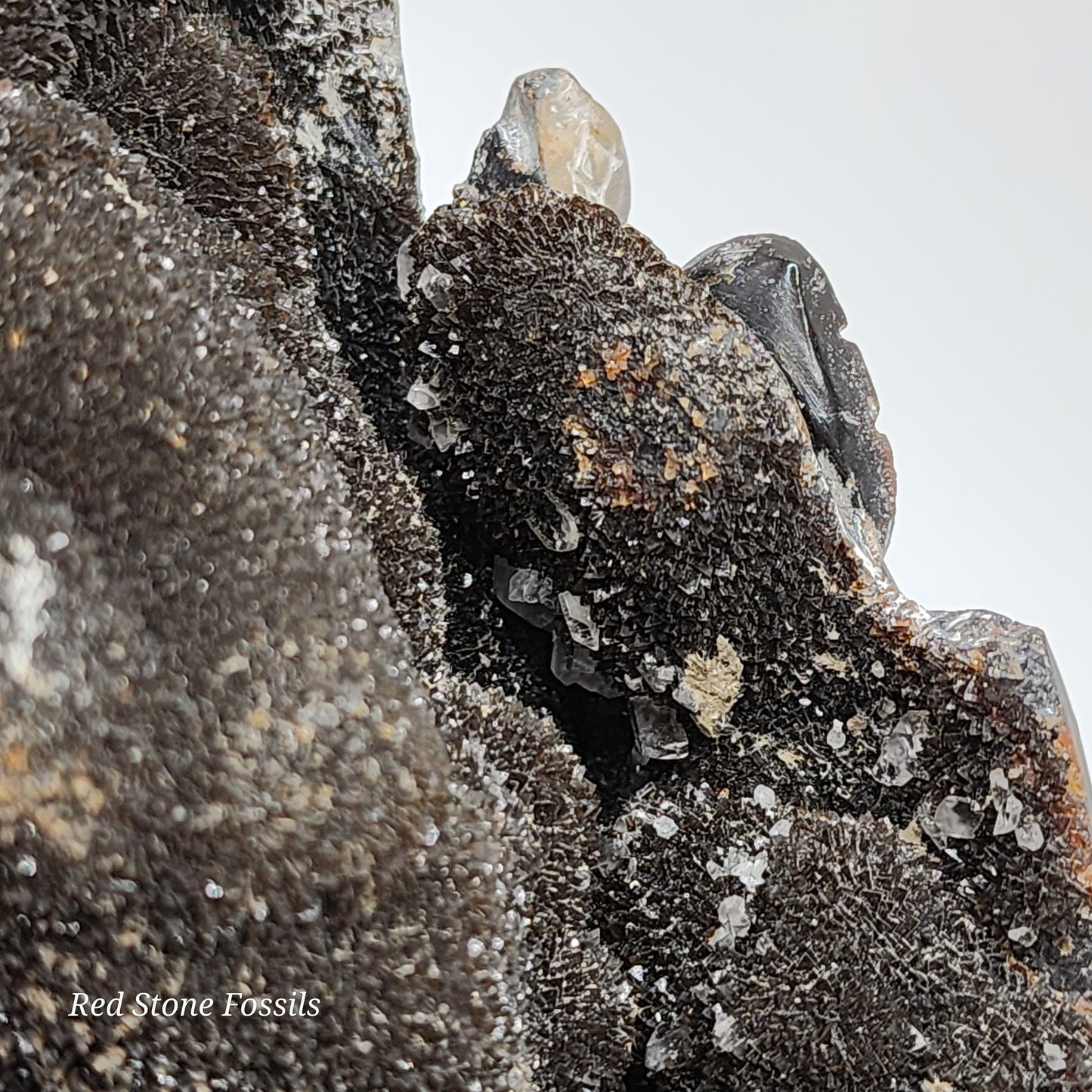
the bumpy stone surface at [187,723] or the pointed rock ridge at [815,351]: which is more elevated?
the pointed rock ridge at [815,351]

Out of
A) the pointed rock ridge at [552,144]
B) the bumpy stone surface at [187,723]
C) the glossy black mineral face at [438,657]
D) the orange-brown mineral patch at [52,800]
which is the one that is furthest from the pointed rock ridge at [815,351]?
the orange-brown mineral patch at [52,800]

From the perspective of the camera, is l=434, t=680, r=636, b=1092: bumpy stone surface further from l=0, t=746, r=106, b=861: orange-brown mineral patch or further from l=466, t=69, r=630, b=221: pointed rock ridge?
l=466, t=69, r=630, b=221: pointed rock ridge

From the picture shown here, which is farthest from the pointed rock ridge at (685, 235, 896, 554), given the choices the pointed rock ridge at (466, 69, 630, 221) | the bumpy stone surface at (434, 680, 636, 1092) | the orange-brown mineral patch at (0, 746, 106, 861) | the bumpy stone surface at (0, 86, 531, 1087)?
the orange-brown mineral patch at (0, 746, 106, 861)

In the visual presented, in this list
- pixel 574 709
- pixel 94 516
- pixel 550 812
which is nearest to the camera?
pixel 94 516

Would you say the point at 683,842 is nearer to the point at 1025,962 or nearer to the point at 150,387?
the point at 1025,962

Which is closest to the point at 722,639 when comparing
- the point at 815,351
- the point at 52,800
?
the point at 815,351

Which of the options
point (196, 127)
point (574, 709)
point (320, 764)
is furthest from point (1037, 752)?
point (196, 127)

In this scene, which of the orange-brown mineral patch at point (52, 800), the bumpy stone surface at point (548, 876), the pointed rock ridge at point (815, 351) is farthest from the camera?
the pointed rock ridge at point (815, 351)

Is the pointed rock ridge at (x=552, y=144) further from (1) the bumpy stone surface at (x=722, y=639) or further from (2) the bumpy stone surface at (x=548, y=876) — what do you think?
(2) the bumpy stone surface at (x=548, y=876)

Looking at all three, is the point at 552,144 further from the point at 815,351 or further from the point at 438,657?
the point at 438,657
